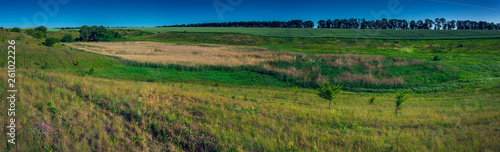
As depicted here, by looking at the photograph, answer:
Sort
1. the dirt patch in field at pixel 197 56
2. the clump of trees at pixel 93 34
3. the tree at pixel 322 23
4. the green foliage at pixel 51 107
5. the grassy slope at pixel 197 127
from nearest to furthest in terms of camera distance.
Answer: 1. the grassy slope at pixel 197 127
2. the green foliage at pixel 51 107
3. the dirt patch in field at pixel 197 56
4. the clump of trees at pixel 93 34
5. the tree at pixel 322 23

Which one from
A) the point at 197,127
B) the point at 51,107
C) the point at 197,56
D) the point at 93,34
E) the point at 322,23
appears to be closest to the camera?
the point at 197,127

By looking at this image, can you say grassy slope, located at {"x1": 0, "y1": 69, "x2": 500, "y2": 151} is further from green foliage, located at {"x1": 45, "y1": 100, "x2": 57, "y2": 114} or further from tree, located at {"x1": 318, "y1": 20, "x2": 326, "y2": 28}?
tree, located at {"x1": 318, "y1": 20, "x2": 326, "y2": 28}

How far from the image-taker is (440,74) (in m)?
24.6

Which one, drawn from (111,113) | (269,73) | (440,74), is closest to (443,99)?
(440,74)

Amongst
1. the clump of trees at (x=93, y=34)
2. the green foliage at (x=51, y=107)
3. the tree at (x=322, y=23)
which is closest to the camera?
the green foliage at (x=51, y=107)

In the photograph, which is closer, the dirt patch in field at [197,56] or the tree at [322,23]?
the dirt patch in field at [197,56]

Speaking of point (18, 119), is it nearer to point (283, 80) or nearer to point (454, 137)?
point (454, 137)

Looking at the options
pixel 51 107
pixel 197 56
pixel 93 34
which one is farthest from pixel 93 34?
pixel 51 107

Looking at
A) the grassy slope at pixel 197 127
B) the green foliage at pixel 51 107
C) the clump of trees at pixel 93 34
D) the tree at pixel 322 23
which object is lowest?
the grassy slope at pixel 197 127

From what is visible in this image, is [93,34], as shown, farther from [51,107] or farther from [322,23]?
[322,23]

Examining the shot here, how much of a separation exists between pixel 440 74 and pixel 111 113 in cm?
3088

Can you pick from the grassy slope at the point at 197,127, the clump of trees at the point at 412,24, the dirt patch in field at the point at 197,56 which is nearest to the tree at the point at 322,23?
the clump of trees at the point at 412,24

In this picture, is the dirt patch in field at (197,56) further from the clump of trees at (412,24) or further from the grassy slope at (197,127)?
the clump of trees at (412,24)

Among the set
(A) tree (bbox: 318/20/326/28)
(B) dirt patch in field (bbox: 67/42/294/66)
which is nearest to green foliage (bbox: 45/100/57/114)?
(B) dirt patch in field (bbox: 67/42/294/66)
